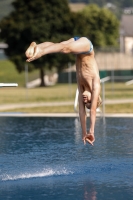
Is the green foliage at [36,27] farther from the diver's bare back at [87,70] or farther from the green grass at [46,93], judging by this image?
the diver's bare back at [87,70]

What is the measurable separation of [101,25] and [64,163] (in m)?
104

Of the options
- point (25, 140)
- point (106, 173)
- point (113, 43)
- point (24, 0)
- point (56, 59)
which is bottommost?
point (113, 43)

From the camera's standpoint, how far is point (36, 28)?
68938 mm

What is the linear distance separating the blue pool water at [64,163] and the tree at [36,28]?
4463cm

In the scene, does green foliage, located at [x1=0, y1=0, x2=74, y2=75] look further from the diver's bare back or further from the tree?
the diver's bare back

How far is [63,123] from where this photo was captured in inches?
930

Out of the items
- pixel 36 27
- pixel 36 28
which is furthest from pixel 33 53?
pixel 36 27

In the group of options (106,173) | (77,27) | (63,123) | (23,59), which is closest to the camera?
(106,173)

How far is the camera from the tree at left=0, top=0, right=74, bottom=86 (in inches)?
2643

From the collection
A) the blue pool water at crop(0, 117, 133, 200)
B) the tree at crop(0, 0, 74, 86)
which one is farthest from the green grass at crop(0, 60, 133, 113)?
the blue pool water at crop(0, 117, 133, 200)

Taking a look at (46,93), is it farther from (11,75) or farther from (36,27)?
(11,75)

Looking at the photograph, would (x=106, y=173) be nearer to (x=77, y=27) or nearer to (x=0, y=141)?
(x=0, y=141)

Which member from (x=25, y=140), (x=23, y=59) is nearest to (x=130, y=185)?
(x=25, y=140)

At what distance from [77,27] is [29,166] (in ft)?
187
